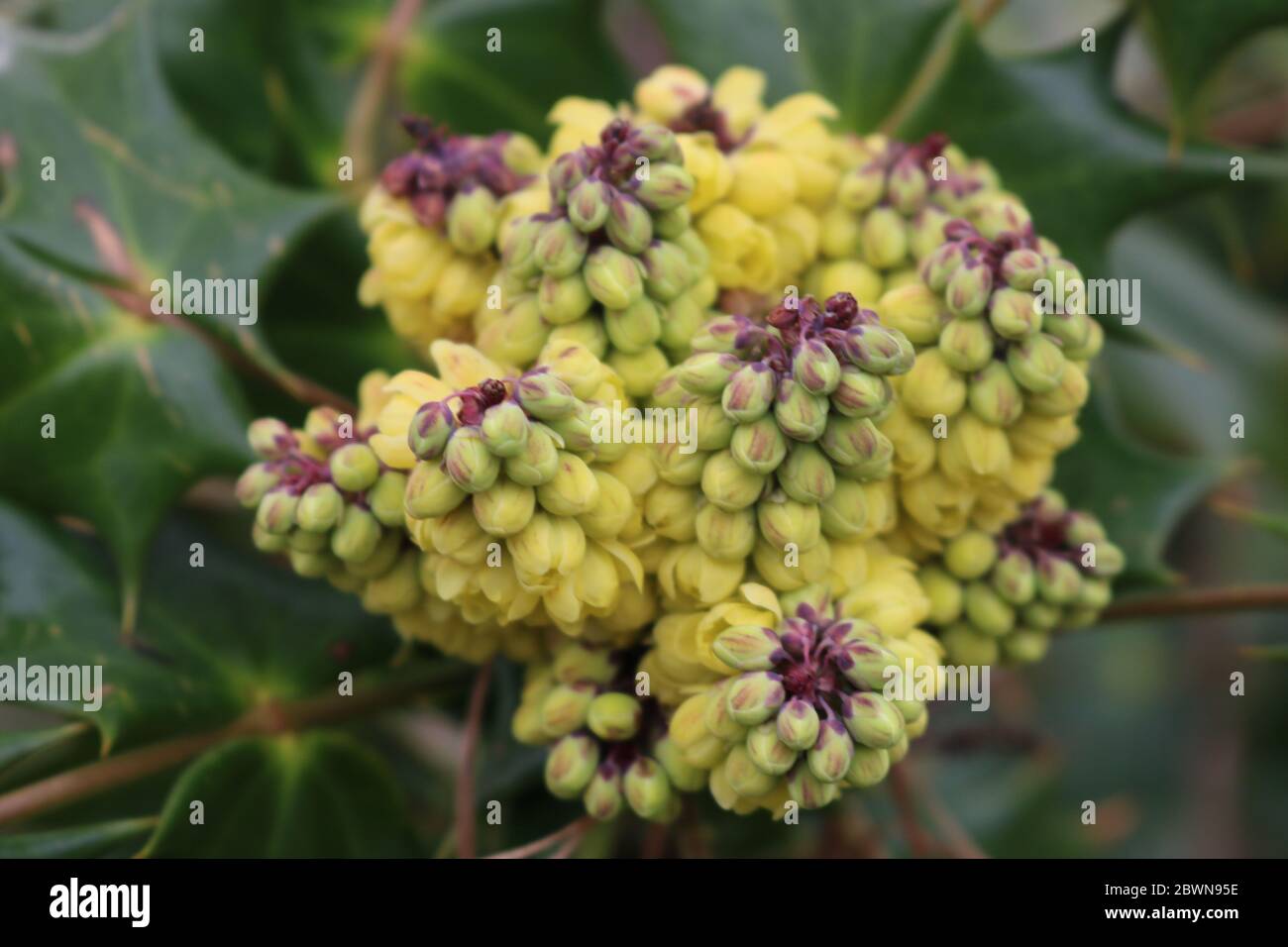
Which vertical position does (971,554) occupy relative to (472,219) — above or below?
below

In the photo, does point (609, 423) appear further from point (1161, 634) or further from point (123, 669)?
point (1161, 634)

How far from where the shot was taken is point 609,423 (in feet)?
3.00

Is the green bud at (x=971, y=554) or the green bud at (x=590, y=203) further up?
the green bud at (x=590, y=203)

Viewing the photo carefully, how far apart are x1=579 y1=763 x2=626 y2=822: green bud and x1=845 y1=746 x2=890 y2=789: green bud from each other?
0.20m

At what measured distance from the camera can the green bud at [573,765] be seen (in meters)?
1.00

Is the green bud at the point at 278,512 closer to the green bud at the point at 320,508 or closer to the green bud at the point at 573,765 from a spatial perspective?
the green bud at the point at 320,508

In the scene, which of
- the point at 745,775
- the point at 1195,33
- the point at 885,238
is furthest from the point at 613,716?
the point at 1195,33

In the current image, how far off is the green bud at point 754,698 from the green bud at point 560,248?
33 cm

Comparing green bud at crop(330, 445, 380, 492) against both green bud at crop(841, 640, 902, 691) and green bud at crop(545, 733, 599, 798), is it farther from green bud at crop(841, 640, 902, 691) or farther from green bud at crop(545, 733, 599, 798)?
green bud at crop(841, 640, 902, 691)

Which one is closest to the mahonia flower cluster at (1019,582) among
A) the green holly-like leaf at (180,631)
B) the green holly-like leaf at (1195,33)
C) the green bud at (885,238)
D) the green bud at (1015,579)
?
the green bud at (1015,579)

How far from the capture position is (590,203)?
95cm

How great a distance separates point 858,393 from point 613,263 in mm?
214

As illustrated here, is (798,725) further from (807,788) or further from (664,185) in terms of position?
(664,185)
